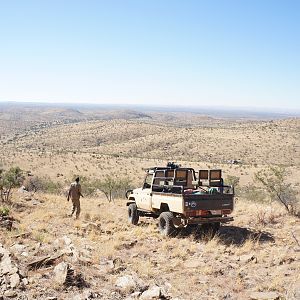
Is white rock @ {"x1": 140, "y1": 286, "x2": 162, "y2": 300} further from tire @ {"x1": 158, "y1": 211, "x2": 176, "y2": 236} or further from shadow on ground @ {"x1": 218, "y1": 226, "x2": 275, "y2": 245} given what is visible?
tire @ {"x1": 158, "y1": 211, "x2": 176, "y2": 236}

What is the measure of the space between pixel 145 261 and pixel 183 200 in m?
2.38

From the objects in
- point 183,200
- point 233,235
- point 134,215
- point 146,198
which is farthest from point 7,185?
point 233,235

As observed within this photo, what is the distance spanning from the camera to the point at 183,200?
37.2 feet

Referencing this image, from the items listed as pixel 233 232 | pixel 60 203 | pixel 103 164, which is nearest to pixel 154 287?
pixel 233 232

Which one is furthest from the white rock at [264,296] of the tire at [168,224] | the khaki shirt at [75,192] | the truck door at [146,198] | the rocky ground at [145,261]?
the khaki shirt at [75,192]

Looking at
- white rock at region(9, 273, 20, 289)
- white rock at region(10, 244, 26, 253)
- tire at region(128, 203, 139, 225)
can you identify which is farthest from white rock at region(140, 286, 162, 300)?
tire at region(128, 203, 139, 225)

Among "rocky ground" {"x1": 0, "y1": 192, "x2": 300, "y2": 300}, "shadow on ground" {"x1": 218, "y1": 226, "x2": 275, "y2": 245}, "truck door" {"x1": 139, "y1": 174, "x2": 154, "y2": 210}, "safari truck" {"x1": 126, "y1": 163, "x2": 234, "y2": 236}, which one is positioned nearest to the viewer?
"rocky ground" {"x1": 0, "y1": 192, "x2": 300, "y2": 300}

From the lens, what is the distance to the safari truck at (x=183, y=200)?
1155 centimetres

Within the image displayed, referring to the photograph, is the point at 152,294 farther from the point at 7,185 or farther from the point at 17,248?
the point at 7,185

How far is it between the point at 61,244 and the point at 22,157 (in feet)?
192

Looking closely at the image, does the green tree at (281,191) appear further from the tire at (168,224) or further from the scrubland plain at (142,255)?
the tire at (168,224)

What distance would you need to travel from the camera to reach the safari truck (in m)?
11.6

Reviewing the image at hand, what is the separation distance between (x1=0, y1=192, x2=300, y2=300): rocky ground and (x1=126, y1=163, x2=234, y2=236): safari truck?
0.53m

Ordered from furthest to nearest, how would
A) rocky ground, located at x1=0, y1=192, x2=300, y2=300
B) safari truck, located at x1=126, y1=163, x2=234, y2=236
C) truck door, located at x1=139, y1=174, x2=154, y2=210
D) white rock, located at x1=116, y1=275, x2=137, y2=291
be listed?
1. truck door, located at x1=139, y1=174, x2=154, y2=210
2. safari truck, located at x1=126, y1=163, x2=234, y2=236
3. white rock, located at x1=116, y1=275, x2=137, y2=291
4. rocky ground, located at x1=0, y1=192, x2=300, y2=300
